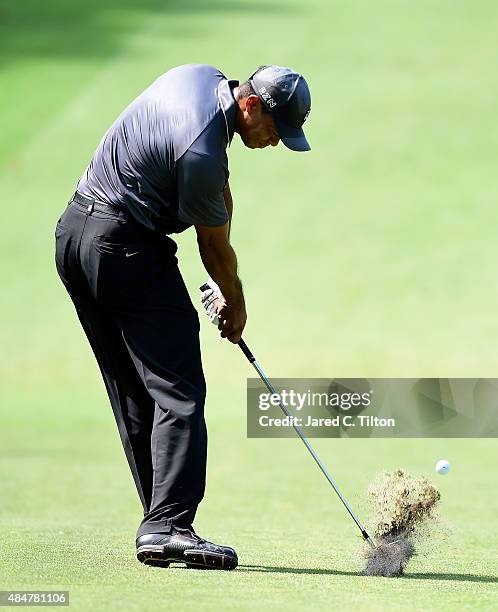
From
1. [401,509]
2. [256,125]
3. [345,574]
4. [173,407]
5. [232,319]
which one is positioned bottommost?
[345,574]

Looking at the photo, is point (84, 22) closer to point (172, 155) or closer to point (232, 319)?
point (232, 319)

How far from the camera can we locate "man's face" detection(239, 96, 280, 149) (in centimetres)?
497

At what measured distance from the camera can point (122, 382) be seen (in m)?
5.47

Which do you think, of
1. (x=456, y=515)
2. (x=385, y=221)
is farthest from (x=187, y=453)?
(x=385, y=221)

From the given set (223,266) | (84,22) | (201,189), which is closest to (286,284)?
(84,22)

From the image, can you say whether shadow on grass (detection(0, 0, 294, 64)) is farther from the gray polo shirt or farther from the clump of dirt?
the clump of dirt

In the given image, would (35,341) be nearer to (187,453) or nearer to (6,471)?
(6,471)

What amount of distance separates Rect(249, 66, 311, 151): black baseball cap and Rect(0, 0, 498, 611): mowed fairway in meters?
1.73

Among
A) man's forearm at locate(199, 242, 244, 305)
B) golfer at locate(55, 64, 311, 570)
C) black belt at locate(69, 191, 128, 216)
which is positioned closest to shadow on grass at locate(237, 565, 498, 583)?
golfer at locate(55, 64, 311, 570)

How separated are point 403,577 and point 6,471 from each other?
463 cm

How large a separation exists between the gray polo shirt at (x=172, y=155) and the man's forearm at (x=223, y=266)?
0.15 m

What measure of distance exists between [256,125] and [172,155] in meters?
0.37

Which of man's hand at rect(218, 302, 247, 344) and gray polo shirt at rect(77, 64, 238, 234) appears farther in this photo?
man's hand at rect(218, 302, 247, 344)

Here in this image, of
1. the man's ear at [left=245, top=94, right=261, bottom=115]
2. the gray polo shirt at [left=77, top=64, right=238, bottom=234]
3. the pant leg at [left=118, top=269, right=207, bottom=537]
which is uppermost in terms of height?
the man's ear at [left=245, top=94, right=261, bottom=115]
